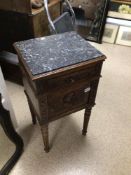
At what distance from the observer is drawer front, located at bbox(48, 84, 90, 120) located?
0.88 meters

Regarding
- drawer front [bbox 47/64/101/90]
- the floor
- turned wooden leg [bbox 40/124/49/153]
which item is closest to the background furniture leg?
the floor

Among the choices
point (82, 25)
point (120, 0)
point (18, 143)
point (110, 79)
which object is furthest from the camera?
point (82, 25)

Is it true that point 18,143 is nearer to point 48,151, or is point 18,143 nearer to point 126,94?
point 48,151

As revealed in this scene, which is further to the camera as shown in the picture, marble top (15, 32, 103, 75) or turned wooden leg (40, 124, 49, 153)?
turned wooden leg (40, 124, 49, 153)

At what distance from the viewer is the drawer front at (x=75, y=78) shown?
789mm

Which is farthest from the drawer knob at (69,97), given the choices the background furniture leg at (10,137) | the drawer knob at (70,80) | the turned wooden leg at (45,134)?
the background furniture leg at (10,137)

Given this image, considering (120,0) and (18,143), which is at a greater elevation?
(120,0)

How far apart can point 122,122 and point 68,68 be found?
99 centimetres

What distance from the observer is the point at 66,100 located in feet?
3.10

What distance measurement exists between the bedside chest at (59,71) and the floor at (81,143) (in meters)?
0.35

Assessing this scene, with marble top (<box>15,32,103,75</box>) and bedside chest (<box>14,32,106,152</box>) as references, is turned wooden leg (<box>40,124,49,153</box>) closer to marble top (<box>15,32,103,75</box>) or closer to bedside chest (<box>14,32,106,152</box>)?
bedside chest (<box>14,32,106,152</box>)

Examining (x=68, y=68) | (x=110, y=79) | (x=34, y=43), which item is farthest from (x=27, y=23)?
(x=110, y=79)

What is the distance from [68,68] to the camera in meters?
0.76

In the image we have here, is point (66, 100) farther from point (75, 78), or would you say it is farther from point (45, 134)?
point (45, 134)
